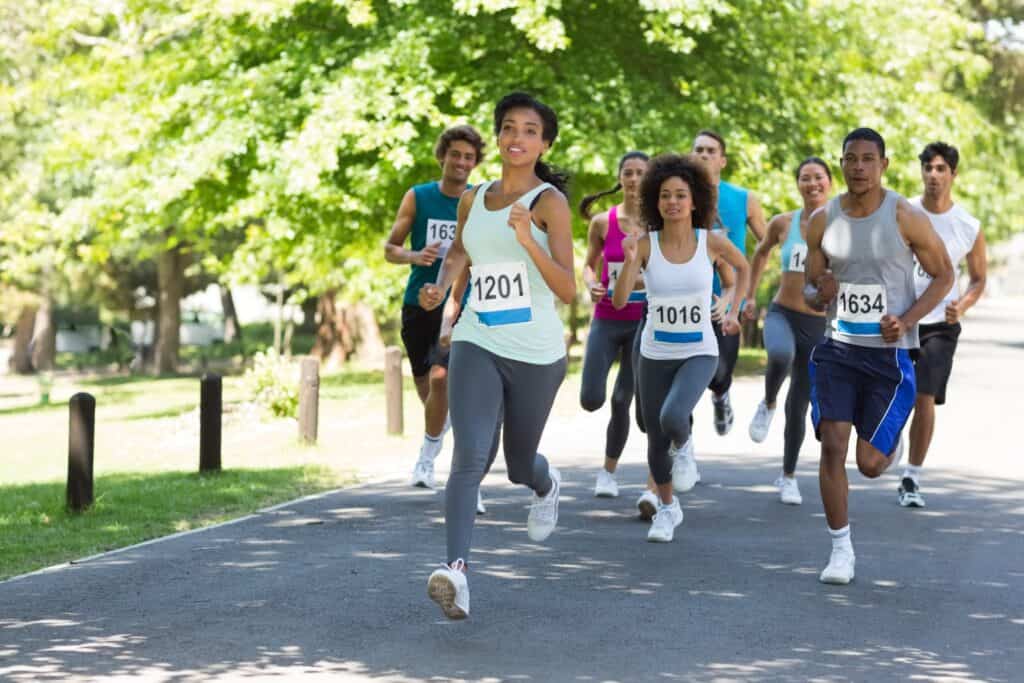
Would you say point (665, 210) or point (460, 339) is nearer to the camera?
point (460, 339)

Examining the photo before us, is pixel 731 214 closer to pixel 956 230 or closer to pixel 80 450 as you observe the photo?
pixel 956 230

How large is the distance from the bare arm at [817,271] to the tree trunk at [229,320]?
51.1m

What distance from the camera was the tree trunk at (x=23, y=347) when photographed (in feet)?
167

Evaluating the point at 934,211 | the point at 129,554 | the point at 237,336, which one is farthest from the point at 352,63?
the point at 237,336

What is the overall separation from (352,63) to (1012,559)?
16.4 metres

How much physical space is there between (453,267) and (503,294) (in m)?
0.97

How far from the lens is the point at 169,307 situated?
40.7 meters

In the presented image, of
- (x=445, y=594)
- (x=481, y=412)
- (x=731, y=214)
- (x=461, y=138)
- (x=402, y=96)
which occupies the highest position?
(x=402, y=96)

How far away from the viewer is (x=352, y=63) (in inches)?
926

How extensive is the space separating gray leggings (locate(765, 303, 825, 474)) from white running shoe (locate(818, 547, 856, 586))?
2.49m

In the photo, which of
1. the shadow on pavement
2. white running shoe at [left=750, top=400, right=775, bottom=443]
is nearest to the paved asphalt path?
the shadow on pavement

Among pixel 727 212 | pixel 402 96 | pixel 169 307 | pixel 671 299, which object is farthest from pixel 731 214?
pixel 169 307

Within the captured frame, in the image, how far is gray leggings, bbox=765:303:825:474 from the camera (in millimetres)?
10336

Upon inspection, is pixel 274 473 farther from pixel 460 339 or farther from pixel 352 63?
pixel 352 63
